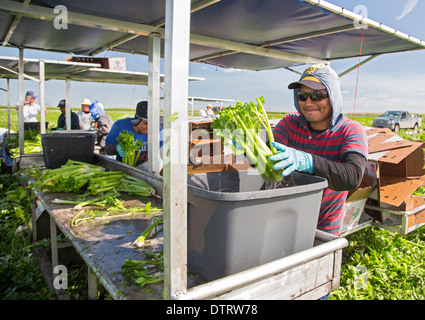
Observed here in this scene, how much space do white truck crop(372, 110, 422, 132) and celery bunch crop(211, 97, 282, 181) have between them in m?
32.5

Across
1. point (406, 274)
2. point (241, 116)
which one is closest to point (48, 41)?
point (241, 116)

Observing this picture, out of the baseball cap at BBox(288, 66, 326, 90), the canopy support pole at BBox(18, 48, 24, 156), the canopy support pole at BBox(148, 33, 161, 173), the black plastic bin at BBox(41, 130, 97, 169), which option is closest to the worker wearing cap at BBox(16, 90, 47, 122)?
the canopy support pole at BBox(18, 48, 24, 156)

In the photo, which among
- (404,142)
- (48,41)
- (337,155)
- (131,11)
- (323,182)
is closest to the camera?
(323,182)

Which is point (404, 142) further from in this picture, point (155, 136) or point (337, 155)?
point (155, 136)

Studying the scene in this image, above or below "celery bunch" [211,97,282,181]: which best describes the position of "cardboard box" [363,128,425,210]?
below

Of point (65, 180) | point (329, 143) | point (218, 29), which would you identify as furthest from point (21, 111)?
point (329, 143)

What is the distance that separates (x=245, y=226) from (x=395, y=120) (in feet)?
112

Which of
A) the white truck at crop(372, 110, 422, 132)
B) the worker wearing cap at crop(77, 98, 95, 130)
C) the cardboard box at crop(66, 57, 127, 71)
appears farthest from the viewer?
the white truck at crop(372, 110, 422, 132)

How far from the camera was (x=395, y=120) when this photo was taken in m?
30.3

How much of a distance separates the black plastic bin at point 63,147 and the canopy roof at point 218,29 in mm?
1279

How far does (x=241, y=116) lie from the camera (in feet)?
5.16

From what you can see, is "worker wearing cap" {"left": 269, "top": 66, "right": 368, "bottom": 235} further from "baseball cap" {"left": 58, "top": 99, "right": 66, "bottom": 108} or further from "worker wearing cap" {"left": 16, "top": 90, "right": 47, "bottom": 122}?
"worker wearing cap" {"left": 16, "top": 90, "right": 47, "bottom": 122}

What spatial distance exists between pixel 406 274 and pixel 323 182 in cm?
306

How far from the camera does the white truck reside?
98.5 ft
